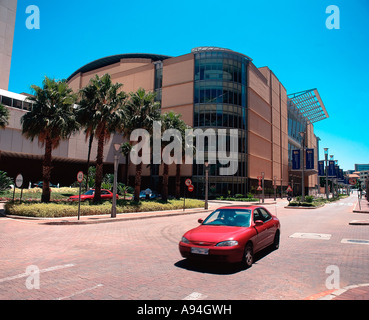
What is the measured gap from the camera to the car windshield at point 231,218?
7.40 meters

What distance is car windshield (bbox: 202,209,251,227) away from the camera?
24.3ft

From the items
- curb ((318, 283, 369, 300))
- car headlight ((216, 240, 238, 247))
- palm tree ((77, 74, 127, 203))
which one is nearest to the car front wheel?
car headlight ((216, 240, 238, 247))

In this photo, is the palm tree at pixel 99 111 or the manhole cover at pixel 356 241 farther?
the palm tree at pixel 99 111

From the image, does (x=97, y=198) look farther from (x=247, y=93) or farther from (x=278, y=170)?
(x=278, y=170)

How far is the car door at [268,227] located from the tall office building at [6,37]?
2199 inches

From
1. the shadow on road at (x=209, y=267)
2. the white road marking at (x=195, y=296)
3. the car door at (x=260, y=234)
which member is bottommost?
the shadow on road at (x=209, y=267)

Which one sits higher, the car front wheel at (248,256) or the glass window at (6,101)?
the glass window at (6,101)

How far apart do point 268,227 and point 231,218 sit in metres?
1.29

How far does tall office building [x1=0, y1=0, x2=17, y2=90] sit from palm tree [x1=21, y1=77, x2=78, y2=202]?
3785 cm

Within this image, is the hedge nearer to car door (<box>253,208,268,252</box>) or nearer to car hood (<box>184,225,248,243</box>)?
car hood (<box>184,225,248,243</box>)

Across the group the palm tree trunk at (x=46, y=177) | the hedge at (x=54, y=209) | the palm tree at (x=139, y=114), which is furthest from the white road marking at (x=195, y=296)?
the palm tree at (x=139, y=114)

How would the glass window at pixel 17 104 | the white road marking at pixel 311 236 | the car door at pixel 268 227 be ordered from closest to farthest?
1. the car door at pixel 268 227
2. the white road marking at pixel 311 236
3. the glass window at pixel 17 104

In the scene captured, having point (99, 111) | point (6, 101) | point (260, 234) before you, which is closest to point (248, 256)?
point (260, 234)

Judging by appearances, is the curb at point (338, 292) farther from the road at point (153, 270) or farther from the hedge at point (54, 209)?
the hedge at point (54, 209)
